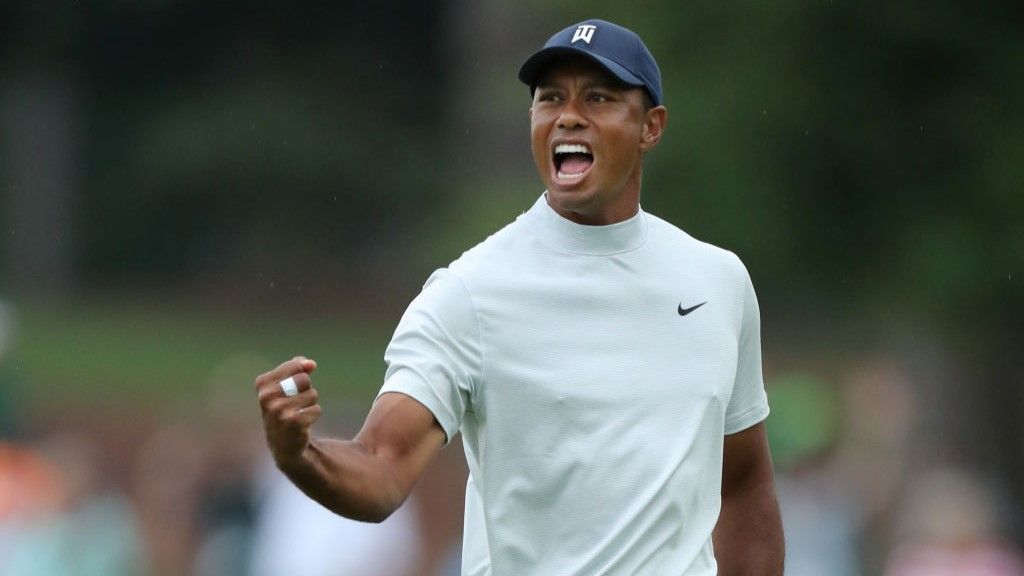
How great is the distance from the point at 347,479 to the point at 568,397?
690 millimetres

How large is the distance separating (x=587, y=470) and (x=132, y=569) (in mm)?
9900

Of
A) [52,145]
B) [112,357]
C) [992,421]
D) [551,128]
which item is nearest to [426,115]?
[52,145]

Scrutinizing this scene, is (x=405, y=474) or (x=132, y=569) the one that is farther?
(x=132, y=569)

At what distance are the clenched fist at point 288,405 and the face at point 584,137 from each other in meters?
1.17

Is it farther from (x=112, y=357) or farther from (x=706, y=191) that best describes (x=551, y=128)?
(x=112, y=357)

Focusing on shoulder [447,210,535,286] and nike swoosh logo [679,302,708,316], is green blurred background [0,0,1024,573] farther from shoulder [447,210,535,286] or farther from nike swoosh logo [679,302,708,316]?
shoulder [447,210,535,286]

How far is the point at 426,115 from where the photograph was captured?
1561 inches

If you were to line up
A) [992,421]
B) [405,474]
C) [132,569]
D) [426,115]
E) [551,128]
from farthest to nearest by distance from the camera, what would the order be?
[426,115] < [992,421] < [132,569] < [551,128] < [405,474]

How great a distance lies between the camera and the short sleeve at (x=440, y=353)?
577 centimetres

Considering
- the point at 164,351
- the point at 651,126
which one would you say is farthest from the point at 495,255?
the point at 164,351

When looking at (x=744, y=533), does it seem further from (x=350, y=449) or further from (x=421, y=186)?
(x=421, y=186)

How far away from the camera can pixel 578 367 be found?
5957mm

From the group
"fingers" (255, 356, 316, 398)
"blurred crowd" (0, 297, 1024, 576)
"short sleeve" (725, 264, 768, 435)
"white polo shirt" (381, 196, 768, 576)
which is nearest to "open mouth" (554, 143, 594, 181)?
"white polo shirt" (381, 196, 768, 576)

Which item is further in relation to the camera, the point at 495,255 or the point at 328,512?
the point at 328,512
